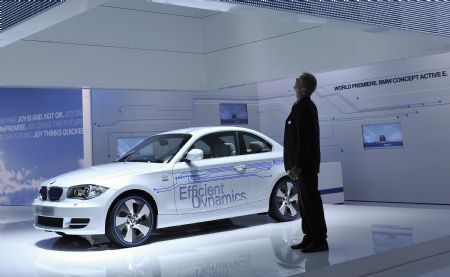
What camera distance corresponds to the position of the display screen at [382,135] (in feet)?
30.0

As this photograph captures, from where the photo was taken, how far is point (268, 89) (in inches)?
456

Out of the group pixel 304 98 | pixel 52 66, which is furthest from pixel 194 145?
pixel 52 66

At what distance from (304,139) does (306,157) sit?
175 mm

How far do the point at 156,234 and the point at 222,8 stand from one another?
3275mm

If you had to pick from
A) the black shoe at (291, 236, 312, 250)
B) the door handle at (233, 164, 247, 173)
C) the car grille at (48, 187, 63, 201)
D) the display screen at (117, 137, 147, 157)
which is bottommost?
the black shoe at (291, 236, 312, 250)

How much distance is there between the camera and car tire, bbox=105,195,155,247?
5676 mm

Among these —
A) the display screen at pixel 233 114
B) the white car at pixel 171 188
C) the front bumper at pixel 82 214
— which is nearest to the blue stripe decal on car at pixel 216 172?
the white car at pixel 171 188

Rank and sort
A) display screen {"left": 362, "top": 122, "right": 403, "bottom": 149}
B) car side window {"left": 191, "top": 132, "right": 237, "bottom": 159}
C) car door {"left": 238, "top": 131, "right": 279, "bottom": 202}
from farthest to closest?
display screen {"left": 362, "top": 122, "right": 403, "bottom": 149} < car door {"left": 238, "top": 131, "right": 279, "bottom": 202} < car side window {"left": 191, "top": 132, "right": 237, "bottom": 159}

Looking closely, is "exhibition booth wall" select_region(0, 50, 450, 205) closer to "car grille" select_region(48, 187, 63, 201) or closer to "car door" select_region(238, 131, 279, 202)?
"car door" select_region(238, 131, 279, 202)

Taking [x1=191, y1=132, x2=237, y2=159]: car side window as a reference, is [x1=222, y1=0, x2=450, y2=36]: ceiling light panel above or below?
above

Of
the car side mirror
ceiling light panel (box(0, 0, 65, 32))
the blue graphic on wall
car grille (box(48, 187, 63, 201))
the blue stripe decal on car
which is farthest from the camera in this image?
the blue graphic on wall

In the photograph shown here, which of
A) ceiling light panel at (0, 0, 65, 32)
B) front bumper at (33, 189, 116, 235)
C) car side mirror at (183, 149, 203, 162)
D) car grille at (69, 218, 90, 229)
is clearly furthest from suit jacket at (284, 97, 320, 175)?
ceiling light panel at (0, 0, 65, 32)

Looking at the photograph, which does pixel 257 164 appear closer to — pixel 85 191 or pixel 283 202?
pixel 283 202

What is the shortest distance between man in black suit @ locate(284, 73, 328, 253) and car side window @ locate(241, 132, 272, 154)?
1892 mm
